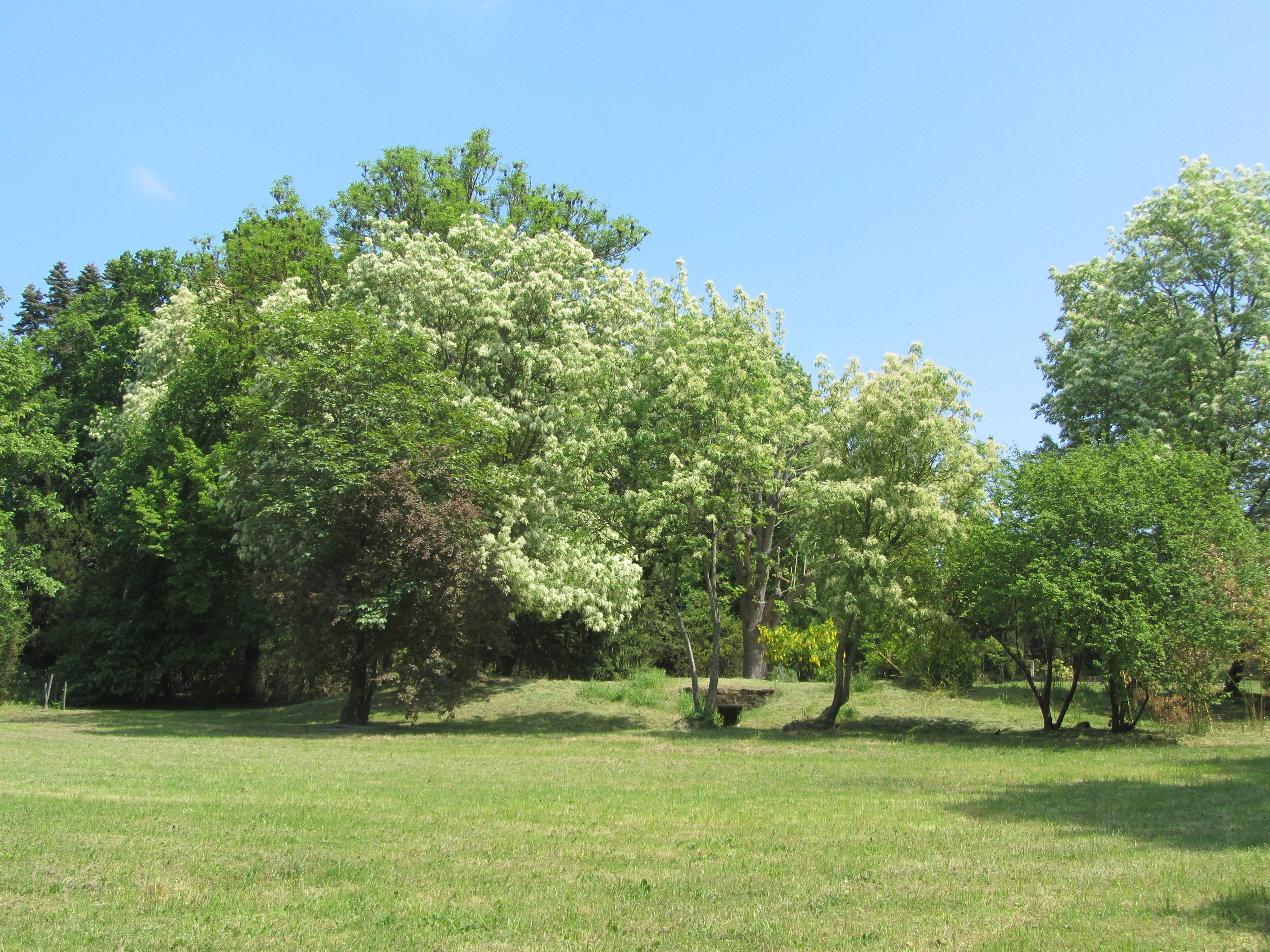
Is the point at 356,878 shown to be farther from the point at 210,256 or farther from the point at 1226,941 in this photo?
the point at 210,256

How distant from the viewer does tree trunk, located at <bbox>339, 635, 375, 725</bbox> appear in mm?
22109

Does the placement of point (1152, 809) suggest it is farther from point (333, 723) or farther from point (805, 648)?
point (805, 648)

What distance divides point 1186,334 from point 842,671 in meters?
13.2

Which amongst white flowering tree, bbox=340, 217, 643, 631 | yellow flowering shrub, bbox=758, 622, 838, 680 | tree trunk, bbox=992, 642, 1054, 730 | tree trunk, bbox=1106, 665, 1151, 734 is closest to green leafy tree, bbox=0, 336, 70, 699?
white flowering tree, bbox=340, 217, 643, 631

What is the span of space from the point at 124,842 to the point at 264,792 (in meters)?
3.21

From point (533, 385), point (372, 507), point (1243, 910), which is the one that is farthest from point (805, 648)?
point (1243, 910)

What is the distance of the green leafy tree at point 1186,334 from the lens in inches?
962

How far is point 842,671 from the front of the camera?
73.4 feet

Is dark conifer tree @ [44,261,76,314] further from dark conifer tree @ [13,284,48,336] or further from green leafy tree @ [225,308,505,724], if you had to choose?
green leafy tree @ [225,308,505,724]

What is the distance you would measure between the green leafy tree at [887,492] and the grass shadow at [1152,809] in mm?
7781

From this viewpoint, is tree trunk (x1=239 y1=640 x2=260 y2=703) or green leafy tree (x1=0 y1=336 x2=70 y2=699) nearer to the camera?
green leafy tree (x1=0 y1=336 x2=70 y2=699)

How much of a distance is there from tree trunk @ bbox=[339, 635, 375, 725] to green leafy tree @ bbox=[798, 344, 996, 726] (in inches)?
426

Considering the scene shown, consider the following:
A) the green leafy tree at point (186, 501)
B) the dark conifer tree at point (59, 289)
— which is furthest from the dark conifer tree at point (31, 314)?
the green leafy tree at point (186, 501)

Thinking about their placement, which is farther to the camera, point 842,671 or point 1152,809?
point 842,671
